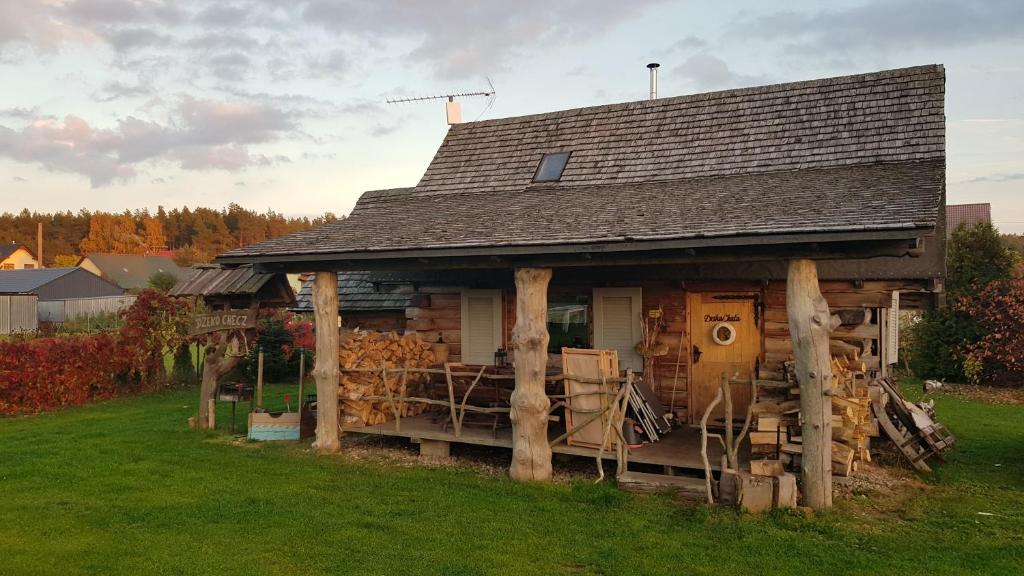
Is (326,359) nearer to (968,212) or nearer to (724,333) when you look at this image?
(724,333)

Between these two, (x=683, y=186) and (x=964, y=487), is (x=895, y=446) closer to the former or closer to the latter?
(x=964, y=487)

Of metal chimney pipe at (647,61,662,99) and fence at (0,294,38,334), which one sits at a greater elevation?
metal chimney pipe at (647,61,662,99)

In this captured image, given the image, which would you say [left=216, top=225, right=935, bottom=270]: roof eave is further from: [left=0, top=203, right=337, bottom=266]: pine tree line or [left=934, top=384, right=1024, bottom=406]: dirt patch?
[left=0, top=203, right=337, bottom=266]: pine tree line

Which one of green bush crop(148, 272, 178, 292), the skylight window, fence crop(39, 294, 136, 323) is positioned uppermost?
the skylight window

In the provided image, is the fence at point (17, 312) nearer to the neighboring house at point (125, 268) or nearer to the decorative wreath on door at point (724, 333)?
the neighboring house at point (125, 268)

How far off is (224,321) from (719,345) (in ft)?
26.3

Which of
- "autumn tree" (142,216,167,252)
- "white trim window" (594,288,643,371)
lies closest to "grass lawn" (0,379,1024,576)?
"white trim window" (594,288,643,371)

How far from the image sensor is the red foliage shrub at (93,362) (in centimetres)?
1530

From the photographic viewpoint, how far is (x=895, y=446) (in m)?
10.2

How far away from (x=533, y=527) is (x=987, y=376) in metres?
15.4

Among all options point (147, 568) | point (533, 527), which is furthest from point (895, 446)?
point (147, 568)

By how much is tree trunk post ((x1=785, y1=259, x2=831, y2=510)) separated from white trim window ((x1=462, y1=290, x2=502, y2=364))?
544 cm

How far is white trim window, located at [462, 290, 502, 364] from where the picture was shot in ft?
40.8

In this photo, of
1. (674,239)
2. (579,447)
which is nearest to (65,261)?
(579,447)
